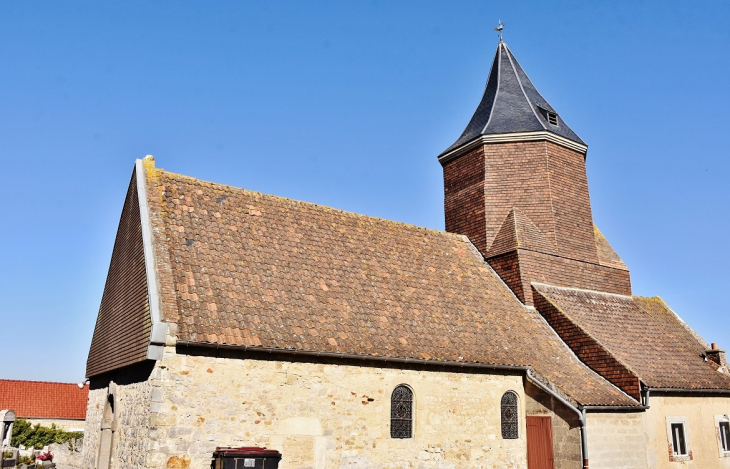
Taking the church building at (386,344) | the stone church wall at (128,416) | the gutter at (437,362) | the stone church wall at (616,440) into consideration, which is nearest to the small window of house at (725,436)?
the church building at (386,344)

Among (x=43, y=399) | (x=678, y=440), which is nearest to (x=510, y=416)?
(x=678, y=440)

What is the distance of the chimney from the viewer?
1656cm

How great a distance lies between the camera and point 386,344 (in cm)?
1178

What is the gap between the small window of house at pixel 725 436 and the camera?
15383mm

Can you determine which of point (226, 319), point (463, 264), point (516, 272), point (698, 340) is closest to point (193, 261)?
point (226, 319)

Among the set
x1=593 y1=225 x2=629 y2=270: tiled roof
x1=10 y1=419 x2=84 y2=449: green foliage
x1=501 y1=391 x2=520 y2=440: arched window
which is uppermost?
x1=593 y1=225 x2=629 y2=270: tiled roof

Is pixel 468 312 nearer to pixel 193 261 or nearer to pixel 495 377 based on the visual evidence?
pixel 495 377

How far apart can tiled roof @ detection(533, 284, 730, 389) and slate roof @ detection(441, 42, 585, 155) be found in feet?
18.2

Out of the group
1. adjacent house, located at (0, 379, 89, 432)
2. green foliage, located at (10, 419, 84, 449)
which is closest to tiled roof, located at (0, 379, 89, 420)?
adjacent house, located at (0, 379, 89, 432)

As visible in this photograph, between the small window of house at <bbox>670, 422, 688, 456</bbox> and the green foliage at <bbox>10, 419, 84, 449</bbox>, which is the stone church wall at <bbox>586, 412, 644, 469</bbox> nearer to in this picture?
the small window of house at <bbox>670, 422, 688, 456</bbox>

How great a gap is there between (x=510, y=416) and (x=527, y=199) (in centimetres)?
759

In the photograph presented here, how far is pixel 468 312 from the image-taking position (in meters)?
14.2

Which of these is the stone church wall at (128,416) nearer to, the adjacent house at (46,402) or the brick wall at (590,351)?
the brick wall at (590,351)

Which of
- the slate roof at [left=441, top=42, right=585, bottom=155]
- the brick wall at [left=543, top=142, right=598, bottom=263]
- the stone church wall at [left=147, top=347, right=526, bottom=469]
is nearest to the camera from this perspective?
the stone church wall at [left=147, top=347, right=526, bottom=469]
